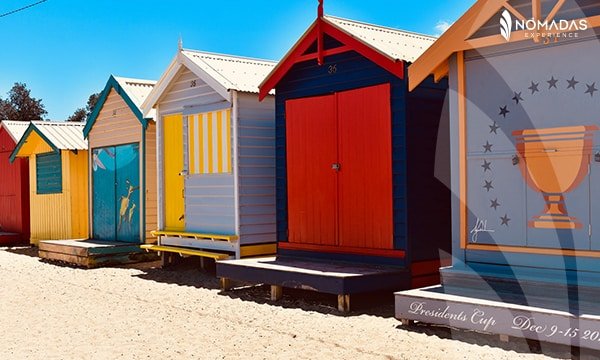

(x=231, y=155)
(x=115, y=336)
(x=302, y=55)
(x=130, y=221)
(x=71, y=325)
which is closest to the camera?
(x=115, y=336)

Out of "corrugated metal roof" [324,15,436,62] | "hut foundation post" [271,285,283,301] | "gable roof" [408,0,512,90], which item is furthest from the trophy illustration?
"hut foundation post" [271,285,283,301]

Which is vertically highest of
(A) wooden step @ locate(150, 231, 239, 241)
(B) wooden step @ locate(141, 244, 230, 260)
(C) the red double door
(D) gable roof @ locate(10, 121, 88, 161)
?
(D) gable roof @ locate(10, 121, 88, 161)

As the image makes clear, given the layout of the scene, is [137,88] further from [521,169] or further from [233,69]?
[521,169]

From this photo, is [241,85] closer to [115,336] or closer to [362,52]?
[362,52]

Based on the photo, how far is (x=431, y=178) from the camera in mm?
8922

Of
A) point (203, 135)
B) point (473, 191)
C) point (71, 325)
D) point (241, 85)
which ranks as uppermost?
point (241, 85)

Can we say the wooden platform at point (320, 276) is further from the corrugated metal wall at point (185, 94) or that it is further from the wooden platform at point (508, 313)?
the corrugated metal wall at point (185, 94)

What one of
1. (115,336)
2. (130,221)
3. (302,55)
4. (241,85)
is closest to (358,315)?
(115,336)

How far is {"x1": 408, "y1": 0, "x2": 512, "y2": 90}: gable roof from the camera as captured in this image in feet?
23.2

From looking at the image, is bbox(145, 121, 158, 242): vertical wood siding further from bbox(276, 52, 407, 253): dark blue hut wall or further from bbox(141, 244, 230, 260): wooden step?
bbox(276, 52, 407, 253): dark blue hut wall

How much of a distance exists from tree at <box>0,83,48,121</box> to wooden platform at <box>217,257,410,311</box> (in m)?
39.1

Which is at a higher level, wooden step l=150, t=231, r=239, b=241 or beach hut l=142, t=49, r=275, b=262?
beach hut l=142, t=49, r=275, b=262

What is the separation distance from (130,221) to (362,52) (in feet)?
23.1

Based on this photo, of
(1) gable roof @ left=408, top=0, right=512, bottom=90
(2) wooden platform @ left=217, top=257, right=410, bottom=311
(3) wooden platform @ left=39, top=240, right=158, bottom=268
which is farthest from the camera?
(3) wooden platform @ left=39, top=240, right=158, bottom=268
